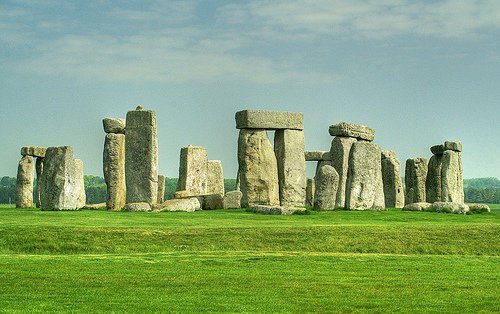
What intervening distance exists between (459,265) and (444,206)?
13.7 metres

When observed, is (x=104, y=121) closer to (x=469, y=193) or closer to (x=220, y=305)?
(x=220, y=305)

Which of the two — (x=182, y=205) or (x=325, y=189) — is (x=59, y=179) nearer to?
(x=182, y=205)

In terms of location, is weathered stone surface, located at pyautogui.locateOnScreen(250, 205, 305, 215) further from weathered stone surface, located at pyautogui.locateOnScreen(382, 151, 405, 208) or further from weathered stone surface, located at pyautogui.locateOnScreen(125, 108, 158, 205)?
weathered stone surface, located at pyautogui.locateOnScreen(382, 151, 405, 208)

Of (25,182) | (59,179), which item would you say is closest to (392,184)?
(25,182)

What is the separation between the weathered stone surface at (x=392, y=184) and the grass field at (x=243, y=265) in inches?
505

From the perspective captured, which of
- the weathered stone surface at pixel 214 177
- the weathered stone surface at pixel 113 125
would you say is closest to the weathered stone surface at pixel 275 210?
the weathered stone surface at pixel 113 125

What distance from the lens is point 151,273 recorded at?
16.1 metres

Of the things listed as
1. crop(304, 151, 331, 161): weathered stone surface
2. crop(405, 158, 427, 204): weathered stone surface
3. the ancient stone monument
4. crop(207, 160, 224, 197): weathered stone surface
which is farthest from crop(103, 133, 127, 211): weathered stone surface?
crop(304, 151, 331, 161): weathered stone surface

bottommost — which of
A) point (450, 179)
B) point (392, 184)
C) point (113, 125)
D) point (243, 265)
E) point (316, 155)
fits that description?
point (243, 265)

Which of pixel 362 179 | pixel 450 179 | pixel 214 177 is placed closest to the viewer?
pixel 362 179

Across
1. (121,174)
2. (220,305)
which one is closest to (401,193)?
(121,174)

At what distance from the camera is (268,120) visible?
35.1 meters

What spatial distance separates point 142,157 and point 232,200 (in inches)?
160

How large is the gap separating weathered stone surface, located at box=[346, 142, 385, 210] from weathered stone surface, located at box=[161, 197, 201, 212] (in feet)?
17.7
